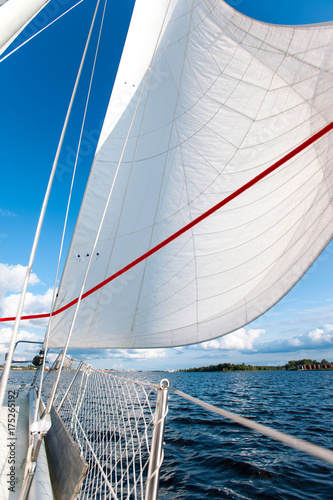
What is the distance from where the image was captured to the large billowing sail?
2768mm

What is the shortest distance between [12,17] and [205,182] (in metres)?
2.49

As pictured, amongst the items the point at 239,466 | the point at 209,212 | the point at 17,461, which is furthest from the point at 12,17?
the point at 239,466

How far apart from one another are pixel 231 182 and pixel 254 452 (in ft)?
17.8

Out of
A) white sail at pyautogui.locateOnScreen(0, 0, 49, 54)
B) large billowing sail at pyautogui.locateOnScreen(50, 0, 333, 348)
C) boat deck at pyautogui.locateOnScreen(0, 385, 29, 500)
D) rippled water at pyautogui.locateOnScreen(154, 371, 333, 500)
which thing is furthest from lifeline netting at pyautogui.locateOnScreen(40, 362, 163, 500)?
white sail at pyautogui.locateOnScreen(0, 0, 49, 54)

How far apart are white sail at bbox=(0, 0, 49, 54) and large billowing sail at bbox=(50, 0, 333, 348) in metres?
1.64

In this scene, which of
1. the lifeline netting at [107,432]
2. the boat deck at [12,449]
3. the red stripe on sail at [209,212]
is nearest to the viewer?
the lifeline netting at [107,432]

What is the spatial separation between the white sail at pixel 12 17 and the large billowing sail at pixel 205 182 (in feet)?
5.38

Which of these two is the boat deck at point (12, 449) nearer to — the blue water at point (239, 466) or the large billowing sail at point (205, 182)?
the large billowing sail at point (205, 182)

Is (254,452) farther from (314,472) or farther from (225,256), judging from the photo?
(225,256)

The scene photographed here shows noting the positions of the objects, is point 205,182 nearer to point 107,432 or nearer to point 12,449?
point 12,449

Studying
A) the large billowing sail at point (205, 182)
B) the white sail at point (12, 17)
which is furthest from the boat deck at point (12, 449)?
the white sail at point (12, 17)

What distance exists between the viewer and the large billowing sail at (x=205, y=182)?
109 inches

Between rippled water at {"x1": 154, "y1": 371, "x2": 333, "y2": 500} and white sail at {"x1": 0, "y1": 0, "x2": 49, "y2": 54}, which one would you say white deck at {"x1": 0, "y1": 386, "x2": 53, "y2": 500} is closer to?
rippled water at {"x1": 154, "y1": 371, "x2": 333, "y2": 500}

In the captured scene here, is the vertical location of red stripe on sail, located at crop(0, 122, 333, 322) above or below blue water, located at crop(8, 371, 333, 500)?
above
